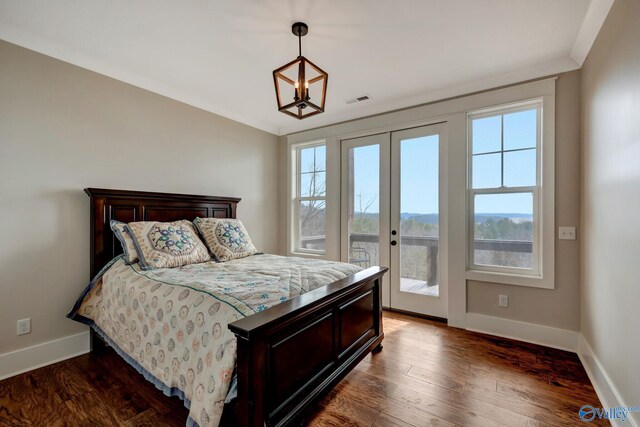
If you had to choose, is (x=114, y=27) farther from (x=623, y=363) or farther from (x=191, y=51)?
(x=623, y=363)

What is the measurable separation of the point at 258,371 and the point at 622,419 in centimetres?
193

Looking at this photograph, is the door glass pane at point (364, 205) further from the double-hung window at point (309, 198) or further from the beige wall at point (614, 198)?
the beige wall at point (614, 198)

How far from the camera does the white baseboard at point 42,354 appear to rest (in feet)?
7.04

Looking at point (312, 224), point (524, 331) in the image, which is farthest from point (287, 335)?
point (312, 224)

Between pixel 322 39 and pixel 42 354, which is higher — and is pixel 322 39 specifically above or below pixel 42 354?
above

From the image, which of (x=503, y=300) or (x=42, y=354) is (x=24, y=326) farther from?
(x=503, y=300)

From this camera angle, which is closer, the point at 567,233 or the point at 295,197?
the point at 567,233

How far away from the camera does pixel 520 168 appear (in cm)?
285

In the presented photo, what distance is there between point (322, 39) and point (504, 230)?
8.15 ft

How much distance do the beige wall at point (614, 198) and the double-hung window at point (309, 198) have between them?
2.83 metres

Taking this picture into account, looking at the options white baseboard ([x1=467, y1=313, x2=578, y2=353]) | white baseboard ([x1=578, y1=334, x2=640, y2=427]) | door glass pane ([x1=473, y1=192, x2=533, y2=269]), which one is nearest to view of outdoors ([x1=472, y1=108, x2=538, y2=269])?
door glass pane ([x1=473, y1=192, x2=533, y2=269])

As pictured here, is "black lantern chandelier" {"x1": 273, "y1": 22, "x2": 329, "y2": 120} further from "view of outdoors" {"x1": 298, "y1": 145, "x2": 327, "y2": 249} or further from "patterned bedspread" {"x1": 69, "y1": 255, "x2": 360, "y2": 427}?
"view of outdoors" {"x1": 298, "y1": 145, "x2": 327, "y2": 249}

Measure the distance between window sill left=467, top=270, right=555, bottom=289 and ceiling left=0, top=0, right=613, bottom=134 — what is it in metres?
1.88

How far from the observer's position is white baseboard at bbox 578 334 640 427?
153cm
